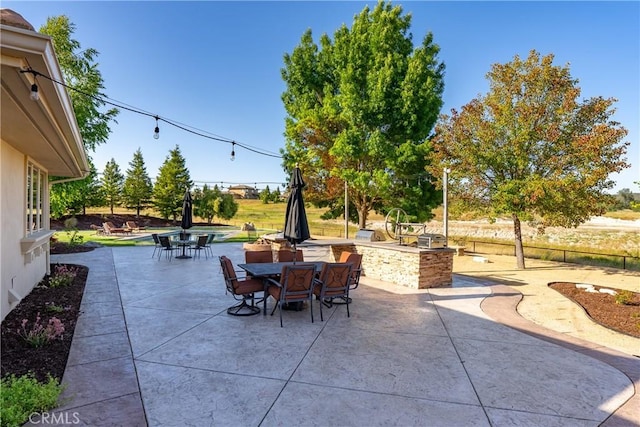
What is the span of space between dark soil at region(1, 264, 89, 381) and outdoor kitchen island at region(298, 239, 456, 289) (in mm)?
6551

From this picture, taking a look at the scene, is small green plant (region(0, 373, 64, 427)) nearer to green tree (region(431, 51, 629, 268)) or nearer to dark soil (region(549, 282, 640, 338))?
dark soil (region(549, 282, 640, 338))

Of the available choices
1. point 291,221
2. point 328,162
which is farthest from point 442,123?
point 291,221

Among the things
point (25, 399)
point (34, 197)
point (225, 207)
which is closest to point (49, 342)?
point (25, 399)

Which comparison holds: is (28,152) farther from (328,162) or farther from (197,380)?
(328,162)

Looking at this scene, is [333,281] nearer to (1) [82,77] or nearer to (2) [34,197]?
(2) [34,197]

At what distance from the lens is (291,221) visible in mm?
6406

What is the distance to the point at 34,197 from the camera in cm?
788

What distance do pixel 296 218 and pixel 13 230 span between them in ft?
15.2

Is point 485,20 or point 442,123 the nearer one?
A: point 485,20

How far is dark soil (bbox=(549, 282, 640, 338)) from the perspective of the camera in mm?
5486

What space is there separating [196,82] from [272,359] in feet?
46.9

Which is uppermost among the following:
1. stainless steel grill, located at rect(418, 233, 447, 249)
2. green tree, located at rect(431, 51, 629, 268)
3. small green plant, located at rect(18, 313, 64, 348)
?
green tree, located at rect(431, 51, 629, 268)

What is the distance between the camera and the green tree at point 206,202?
108 ft

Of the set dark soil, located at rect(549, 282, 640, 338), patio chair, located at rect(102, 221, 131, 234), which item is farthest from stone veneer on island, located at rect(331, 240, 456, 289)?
patio chair, located at rect(102, 221, 131, 234)
